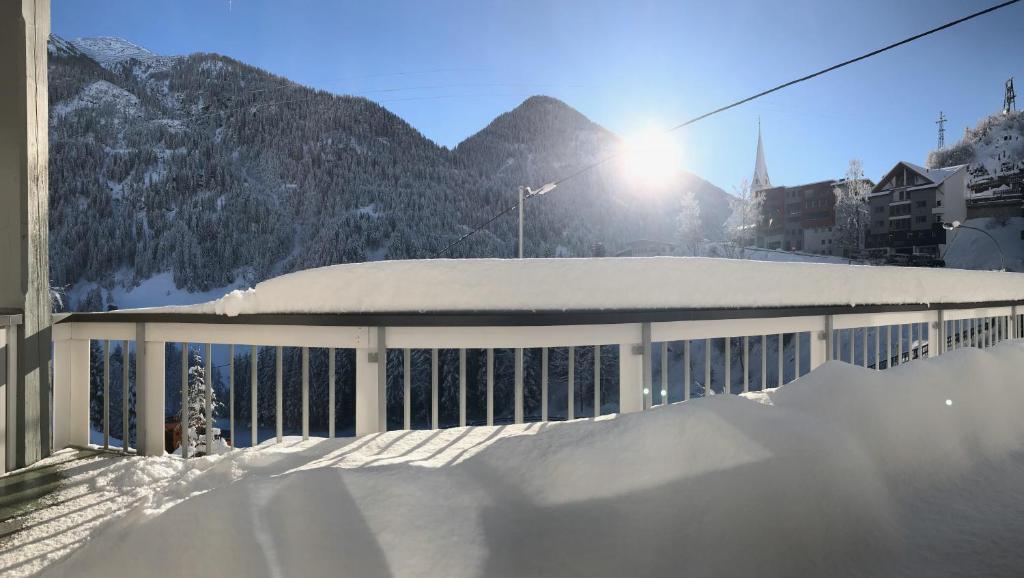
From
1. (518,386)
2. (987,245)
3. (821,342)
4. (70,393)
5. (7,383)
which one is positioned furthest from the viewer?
(987,245)

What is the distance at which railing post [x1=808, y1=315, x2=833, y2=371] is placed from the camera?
2.61 meters

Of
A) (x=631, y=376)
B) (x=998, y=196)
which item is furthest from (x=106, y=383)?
(x=998, y=196)

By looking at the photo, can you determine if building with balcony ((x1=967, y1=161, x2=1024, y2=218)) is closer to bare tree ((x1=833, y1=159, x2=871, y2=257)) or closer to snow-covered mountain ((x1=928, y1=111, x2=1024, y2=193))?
snow-covered mountain ((x1=928, y1=111, x2=1024, y2=193))

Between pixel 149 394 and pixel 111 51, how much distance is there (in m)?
115

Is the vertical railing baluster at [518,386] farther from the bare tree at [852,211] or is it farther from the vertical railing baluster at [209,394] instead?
the bare tree at [852,211]

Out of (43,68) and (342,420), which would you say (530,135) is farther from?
(43,68)

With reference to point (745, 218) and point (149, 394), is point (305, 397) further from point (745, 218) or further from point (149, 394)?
point (745, 218)

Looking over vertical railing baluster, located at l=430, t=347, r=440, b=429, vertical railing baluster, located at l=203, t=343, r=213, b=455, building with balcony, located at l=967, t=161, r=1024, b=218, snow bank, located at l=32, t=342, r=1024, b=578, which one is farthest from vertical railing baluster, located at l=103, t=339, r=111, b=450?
building with balcony, located at l=967, t=161, r=1024, b=218

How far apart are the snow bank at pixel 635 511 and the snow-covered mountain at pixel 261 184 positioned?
53.8 metres

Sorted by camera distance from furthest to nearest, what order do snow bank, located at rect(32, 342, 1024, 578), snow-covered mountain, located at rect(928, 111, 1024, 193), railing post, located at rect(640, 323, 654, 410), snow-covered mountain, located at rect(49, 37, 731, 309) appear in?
1. snow-covered mountain, located at rect(49, 37, 731, 309)
2. snow-covered mountain, located at rect(928, 111, 1024, 193)
3. railing post, located at rect(640, 323, 654, 410)
4. snow bank, located at rect(32, 342, 1024, 578)

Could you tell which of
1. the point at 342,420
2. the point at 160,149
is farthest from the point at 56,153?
the point at 342,420

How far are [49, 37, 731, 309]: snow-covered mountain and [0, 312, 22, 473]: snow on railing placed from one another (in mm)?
52002

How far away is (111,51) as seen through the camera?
85.4m

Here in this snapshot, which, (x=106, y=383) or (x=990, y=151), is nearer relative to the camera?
(x=106, y=383)
